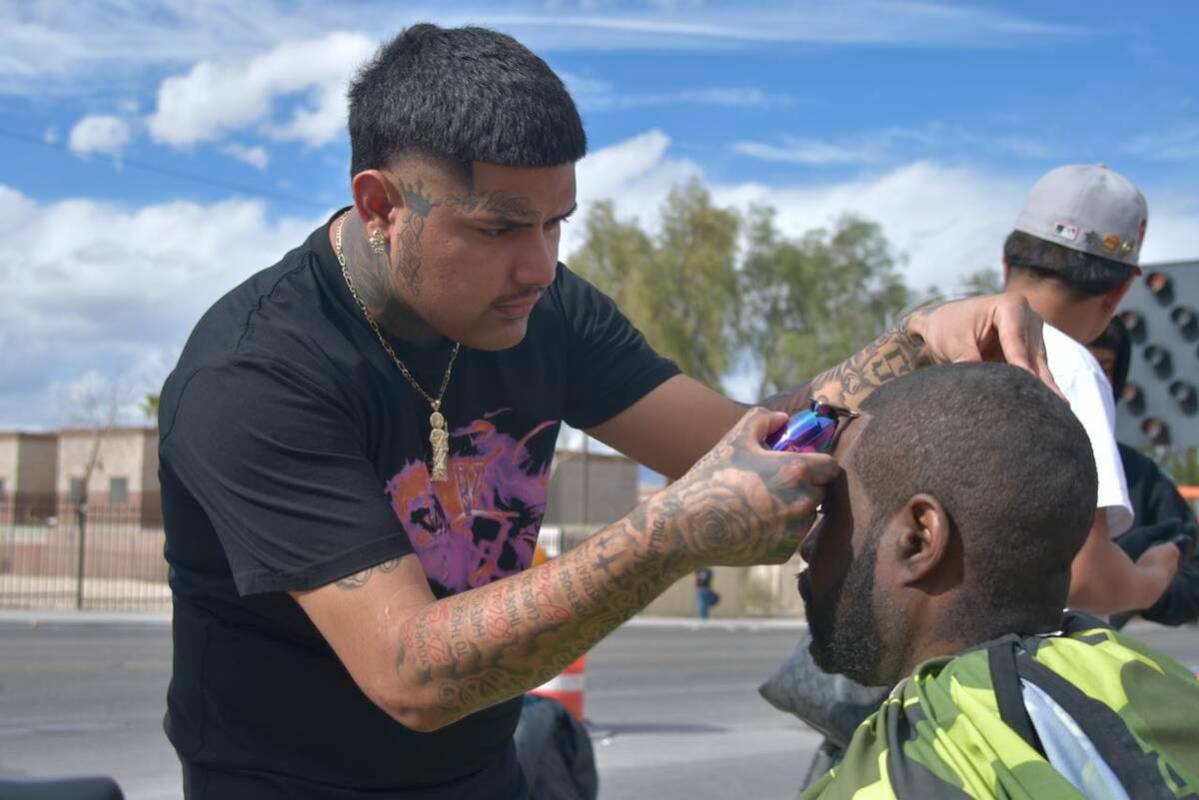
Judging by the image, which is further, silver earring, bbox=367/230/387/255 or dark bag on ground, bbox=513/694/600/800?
dark bag on ground, bbox=513/694/600/800

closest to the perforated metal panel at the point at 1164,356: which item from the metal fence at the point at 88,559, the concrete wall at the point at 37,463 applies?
the metal fence at the point at 88,559

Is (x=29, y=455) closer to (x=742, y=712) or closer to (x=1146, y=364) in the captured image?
(x=742, y=712)

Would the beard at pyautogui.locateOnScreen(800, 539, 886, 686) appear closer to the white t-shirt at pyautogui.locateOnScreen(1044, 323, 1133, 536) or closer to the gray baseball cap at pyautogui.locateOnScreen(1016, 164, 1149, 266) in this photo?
the white t-shirt at pyautogui.locateOnScreen(1044, 323, 1133, 536)

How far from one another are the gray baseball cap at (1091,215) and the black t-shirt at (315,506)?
1.27m

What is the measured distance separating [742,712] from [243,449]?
10.5 meters

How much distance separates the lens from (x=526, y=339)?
2854 mm

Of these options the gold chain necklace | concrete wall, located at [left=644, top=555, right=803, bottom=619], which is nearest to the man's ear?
the gold chain necklace

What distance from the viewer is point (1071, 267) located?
3309 millimetres

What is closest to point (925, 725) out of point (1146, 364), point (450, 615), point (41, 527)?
point (450, 615)

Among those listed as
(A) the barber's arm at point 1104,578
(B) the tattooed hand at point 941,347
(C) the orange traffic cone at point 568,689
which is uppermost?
(B) the tattooed hand at point 941,347

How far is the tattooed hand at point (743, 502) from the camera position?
6.68 ft

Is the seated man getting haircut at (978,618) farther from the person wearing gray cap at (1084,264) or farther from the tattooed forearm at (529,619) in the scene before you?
the person wearing gray cap at (1084,264)

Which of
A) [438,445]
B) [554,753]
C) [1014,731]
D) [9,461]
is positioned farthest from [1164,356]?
[9,461]

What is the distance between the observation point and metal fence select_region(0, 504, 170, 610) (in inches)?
1106
